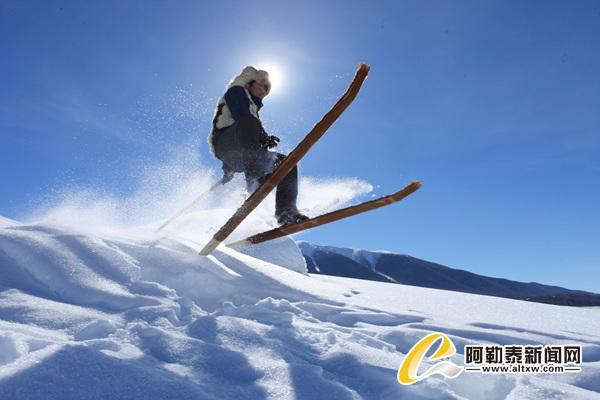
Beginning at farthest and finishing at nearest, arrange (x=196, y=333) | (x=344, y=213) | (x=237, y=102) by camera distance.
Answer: (x=344, y=213)
(x=237, y=102)
(x=196, y=333)

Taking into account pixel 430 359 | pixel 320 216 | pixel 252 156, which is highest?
pixel 252 156

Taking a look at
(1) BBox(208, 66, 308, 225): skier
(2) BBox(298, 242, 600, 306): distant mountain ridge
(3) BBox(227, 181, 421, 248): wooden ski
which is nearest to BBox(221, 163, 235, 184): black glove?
(1) BBox(208, 66, 308, 225): skier

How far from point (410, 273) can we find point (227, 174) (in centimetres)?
12327

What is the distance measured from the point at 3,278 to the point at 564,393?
380cm

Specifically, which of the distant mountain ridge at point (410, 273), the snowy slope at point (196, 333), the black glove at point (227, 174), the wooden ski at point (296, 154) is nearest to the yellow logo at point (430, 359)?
the snowy slope at point (196, 333)

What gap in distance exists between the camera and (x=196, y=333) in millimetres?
2508

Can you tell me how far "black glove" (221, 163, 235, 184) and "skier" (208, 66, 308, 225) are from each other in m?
0.41

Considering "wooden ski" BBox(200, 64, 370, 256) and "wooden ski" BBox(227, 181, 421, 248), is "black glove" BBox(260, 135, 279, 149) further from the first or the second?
"wooden ski" BBox(227, 181, 421, 248)

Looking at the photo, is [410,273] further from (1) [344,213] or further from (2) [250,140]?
(2) [250,140]

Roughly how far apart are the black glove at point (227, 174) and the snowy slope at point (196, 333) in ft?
4.04

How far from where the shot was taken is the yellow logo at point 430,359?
2.14m

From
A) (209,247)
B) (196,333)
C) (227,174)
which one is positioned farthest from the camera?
(227,174)

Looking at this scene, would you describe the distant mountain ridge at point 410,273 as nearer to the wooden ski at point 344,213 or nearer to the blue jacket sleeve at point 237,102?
the wooden ski at point 344,213

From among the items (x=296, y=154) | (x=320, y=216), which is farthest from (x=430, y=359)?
(x=296, y=154)
